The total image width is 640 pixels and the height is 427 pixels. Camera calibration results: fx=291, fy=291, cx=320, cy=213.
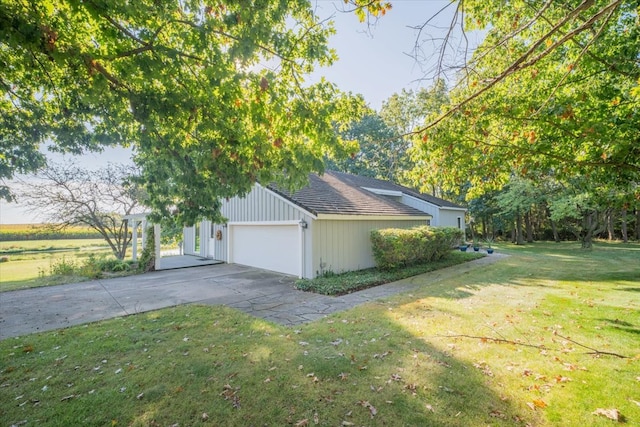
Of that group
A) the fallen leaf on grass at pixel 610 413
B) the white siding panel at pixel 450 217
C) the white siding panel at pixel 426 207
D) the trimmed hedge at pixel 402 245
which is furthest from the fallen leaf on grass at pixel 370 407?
the white siding panel at pixel 450 217

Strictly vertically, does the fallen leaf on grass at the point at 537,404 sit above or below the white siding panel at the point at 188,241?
below

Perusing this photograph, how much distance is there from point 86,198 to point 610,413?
18355 millimetres

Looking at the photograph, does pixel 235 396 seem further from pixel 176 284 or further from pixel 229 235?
pixel 229 235

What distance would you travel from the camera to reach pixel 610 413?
9.31 feet

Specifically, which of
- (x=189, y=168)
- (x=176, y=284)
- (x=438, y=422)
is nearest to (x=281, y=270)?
(x=176, y=284)

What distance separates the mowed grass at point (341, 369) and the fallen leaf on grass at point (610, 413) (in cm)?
5

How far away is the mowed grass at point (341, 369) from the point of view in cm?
295

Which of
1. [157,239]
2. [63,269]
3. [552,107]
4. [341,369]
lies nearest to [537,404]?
[341,369]

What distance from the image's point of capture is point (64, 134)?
529 cm

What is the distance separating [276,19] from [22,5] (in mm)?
2970

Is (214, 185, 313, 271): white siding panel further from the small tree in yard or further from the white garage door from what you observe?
the small tree in yard

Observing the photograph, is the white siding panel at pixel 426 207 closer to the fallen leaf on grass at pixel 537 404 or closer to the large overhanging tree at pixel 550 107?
the large overhanging tree at pixel 550 107

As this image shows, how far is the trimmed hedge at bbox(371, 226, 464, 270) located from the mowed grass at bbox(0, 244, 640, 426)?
4.01m

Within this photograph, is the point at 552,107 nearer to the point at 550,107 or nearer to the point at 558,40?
the point at 550,107
